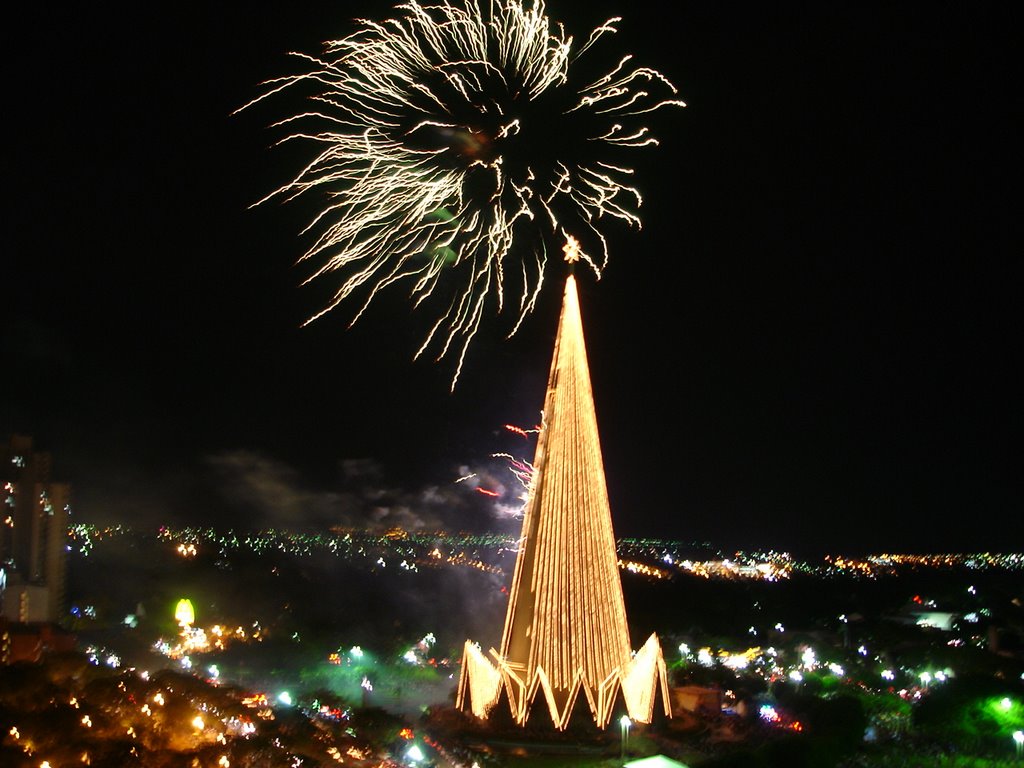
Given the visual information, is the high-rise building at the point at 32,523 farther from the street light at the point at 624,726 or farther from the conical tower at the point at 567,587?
the street light at the point at 624,726

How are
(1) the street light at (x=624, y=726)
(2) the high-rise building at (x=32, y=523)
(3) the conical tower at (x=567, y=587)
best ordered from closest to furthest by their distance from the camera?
(1) the street light at (x=624, y=726)
(3) the conical tower at (x=567, y=587)
(2) the high-rise building at (x=32, y=523)

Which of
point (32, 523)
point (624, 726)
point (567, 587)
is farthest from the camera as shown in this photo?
point (32, 523)

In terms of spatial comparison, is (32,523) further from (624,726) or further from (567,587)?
(624,726)

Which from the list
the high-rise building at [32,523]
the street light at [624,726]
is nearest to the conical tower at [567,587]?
the street light at [624,726]

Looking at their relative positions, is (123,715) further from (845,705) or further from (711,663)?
(711,663)

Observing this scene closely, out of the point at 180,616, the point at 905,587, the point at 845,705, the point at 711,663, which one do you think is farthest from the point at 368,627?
the point at 905,587

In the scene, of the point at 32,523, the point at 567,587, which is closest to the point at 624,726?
the point at 567,587

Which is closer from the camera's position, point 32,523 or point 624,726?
point 624,726
